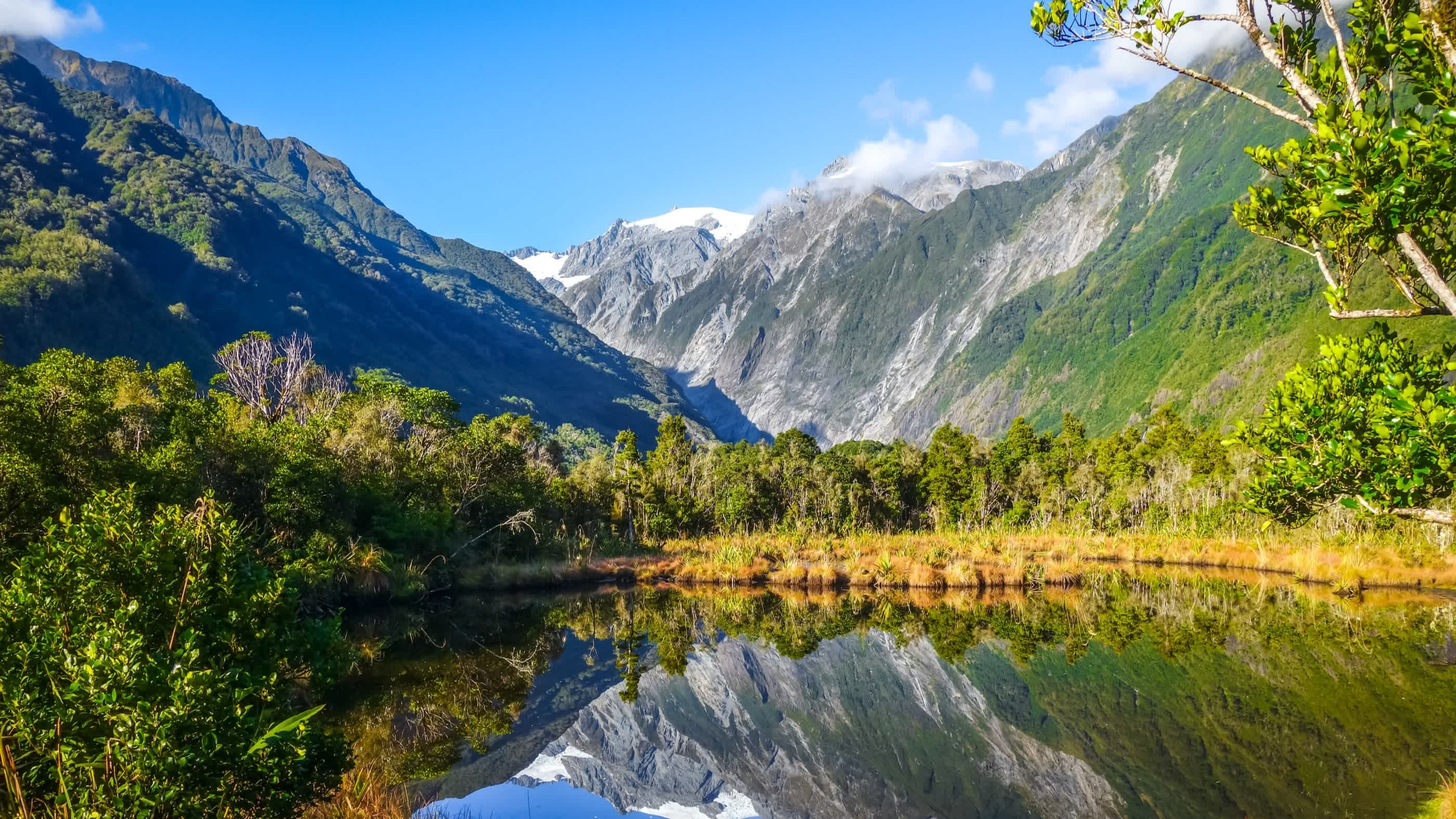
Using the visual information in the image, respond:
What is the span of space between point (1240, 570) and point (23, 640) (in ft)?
169

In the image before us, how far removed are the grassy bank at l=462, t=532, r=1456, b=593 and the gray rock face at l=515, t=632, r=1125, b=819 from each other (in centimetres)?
1645

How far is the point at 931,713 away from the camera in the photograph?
70.2 feet

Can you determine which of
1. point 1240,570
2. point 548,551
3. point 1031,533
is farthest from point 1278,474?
point 1031,533

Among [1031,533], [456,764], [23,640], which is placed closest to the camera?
[23,640]

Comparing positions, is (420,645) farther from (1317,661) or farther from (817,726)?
(1317,661)

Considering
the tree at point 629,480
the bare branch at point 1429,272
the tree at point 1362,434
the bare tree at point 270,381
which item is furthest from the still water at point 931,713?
→ the tree at point 629,480

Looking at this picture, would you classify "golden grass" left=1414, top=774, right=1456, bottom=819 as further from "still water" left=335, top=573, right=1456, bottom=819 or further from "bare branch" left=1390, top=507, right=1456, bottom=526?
"bare branch" left=1390, top=507, right=1456, bottom=526

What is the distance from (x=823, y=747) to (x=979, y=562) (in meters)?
26.7

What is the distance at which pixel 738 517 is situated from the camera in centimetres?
6047

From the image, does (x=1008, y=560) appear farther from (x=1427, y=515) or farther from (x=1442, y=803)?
(x=1427, y=515)

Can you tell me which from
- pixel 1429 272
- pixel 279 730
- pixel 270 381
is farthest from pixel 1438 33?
pixel 270 381

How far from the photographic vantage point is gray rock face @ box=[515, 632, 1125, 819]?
15961 mm

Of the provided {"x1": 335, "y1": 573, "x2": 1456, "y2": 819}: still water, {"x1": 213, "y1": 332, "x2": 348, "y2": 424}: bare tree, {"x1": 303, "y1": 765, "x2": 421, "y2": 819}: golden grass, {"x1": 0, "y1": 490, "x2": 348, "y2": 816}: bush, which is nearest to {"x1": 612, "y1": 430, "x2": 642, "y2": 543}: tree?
{"x1": 213, "y1": 332, "x2": 348, "y2": 424}: bare tree

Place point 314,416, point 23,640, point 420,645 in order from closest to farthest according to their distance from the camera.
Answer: point 23,640
point 420,645
point 314,416
